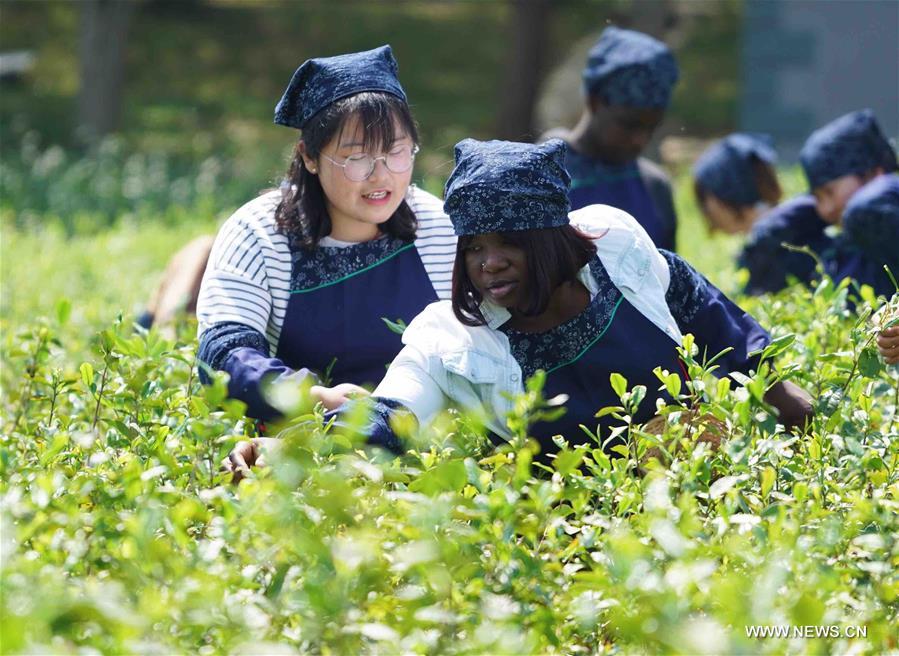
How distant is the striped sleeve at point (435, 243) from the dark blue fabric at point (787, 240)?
7.47 ft

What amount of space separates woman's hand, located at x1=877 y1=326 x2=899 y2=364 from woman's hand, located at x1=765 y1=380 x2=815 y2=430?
8.0 inches

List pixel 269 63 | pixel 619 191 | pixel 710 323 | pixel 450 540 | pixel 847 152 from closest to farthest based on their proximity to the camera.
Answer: pixel 450 540 < pixel 710 323 < pixel 847 152 < pixel 619 191 < pixel 269 63

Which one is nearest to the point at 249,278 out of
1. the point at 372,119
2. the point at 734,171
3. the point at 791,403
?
the point at 372,119

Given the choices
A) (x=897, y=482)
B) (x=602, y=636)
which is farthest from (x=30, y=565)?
A: (x=897, y=482)

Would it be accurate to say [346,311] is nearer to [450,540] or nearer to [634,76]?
[450,540]

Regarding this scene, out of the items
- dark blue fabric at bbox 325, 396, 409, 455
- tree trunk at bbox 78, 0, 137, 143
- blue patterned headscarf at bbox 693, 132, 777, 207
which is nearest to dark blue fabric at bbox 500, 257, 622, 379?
dark blue fabric at bbox 325, 396, 409, 455

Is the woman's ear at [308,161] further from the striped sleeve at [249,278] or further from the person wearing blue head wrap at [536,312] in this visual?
the person wearing blue head wrap at [536,312]

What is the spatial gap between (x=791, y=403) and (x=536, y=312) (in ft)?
2.10

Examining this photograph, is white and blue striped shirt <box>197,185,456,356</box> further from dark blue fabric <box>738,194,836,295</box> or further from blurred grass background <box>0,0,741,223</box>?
blurred grass background <box>0,0,741,223</box>

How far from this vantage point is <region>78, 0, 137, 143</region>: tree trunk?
53.1 feet

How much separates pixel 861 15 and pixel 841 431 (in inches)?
482

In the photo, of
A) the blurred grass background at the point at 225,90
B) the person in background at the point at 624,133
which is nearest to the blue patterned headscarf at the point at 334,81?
the person in background at the point at 624,133

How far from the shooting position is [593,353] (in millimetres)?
3219

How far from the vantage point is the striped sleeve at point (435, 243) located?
391 cm
